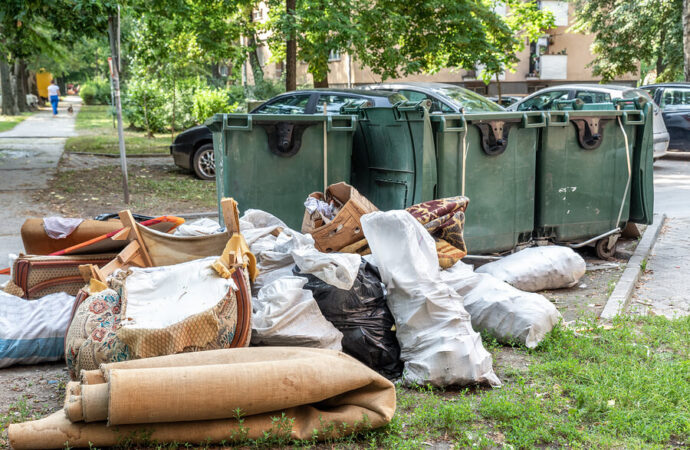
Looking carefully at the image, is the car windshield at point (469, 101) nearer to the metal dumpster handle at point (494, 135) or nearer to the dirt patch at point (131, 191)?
the metal dumpster handle at point (494, 135)

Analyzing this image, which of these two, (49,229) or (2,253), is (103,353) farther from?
(2,253)

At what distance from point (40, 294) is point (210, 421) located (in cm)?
214

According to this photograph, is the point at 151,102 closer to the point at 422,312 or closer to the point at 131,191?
the point at 131,191

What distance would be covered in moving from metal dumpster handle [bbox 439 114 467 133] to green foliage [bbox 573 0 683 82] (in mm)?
A: 23576

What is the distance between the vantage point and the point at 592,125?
679 cm

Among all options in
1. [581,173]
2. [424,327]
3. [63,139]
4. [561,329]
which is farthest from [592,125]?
[63,139]

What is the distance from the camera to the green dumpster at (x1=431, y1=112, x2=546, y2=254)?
5.95 meters

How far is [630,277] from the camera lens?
6.15 metres

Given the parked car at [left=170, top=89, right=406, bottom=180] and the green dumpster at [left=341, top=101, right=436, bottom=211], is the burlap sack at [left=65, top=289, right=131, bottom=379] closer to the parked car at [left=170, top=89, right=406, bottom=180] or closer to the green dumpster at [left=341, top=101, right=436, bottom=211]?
the green dumpster at [left=341, top=101, right=436, bottom=211]

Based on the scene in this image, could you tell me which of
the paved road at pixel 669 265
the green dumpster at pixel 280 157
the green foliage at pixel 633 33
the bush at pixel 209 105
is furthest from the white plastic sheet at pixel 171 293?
the green foliage at pixel 633 33

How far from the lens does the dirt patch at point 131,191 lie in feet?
31.5

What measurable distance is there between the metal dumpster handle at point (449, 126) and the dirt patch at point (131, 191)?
4.68 metres

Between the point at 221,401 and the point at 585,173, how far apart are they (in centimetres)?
509

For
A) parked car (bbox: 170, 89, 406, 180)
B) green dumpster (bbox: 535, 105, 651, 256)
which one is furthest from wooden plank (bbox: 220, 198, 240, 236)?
green dumpster (bbox: 535, 105, 651, 256)
